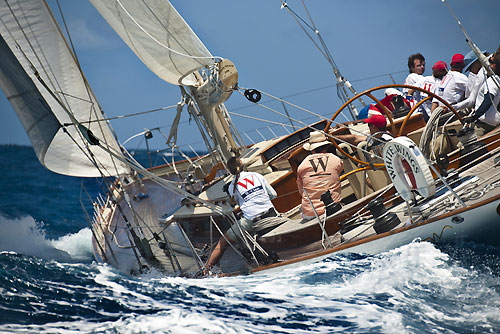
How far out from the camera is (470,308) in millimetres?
3654

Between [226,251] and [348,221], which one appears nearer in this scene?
[348,221]

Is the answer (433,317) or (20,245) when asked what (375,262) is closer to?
(433,317)

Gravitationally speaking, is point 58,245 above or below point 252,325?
above

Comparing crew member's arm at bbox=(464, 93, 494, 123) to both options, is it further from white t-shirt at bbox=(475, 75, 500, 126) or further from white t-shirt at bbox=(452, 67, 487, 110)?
white t-shirt at bbox=(452, 67, 487, 110)

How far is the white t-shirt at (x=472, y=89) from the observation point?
5.62m

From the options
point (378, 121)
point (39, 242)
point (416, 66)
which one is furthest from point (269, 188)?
point (39, 242)

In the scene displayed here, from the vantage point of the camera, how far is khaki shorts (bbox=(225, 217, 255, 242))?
5.38 m

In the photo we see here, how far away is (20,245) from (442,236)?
226 inches

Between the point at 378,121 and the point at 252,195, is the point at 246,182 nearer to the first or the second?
the point at 252,195

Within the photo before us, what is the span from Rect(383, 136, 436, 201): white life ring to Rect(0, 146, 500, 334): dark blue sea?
585 millimetres

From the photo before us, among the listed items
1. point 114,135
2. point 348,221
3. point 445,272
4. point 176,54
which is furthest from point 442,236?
point 114,135

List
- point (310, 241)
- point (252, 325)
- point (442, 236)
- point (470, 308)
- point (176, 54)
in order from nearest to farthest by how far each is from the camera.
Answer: point (470, 308) → point (252, 325) → point (442, 236) → point (310, 241) → point (176, 54)

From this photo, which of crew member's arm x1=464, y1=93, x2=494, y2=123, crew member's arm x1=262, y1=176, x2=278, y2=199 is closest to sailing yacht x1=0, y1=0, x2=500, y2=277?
crew member's arm x1=464, y1=93, x2=494, y2=123

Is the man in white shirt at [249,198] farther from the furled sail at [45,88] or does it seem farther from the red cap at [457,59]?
the red cap at [457,59]
